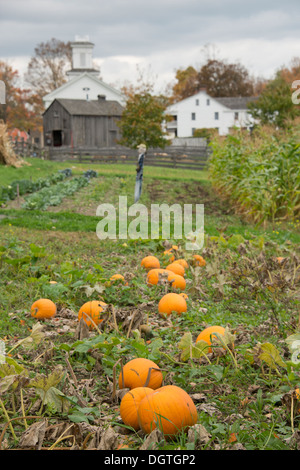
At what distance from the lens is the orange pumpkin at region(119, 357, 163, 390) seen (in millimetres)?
2932

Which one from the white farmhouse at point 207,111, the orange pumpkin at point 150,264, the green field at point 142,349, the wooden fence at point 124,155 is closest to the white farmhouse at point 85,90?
the wooden fence at point 124,155

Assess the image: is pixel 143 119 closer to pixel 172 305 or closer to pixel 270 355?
pixel 172 305

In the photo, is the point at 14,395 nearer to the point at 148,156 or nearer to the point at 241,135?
the point at 241,135

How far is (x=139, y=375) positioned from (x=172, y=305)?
5.23 ft

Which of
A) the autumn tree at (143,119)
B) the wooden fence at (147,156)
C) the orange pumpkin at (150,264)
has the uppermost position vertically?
the autumn tree at (143,119)

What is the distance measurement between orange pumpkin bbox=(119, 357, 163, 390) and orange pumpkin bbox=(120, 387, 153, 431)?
0.16 m

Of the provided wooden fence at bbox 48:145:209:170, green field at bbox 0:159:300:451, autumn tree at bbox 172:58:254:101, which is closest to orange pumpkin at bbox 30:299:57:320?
green field at bbox 0:159:300:451

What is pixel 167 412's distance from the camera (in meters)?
2.52

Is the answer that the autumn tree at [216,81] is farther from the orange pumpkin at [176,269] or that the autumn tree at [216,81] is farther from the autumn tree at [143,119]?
the orange pumpkin at [176,269]

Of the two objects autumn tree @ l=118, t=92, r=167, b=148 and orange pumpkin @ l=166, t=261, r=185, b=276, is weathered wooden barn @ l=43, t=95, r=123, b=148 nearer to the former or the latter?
autumn tree @ l=118, t=92, r=167, b=148

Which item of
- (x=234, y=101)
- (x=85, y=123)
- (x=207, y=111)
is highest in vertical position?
(x=234, y=101)

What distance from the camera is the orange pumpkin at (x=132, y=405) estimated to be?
2.65 metres

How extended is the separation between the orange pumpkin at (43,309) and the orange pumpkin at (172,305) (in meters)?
0.96

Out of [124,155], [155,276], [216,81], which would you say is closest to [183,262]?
[155,276]
